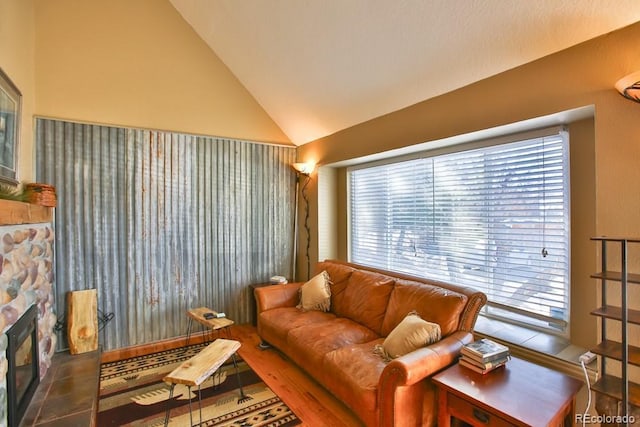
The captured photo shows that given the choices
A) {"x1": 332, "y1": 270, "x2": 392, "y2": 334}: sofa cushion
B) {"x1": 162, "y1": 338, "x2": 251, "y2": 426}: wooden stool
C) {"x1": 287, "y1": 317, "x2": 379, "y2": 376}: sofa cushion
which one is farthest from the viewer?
{"x1": 332, "y1": 270, "x2": 392, "y2": 334}: sofa cushion

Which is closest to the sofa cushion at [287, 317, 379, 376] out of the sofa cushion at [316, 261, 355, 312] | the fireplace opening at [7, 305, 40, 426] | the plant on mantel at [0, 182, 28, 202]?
the sofa cushion at [316, 261, 355, 312]

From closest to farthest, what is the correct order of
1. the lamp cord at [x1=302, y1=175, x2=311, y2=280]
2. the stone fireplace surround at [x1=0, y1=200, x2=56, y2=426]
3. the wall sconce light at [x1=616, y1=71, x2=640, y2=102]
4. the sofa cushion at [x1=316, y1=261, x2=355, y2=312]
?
the wall sconce light at [x1=616, y1=71, x2=640, y2=102], the stone fireplace surround at [x1=0, y1=200, x2=56, y2=426], the sofa cushion at [x1=316, y1=261, x2=355, y2=312], the lamp cord at [x1=302, y1=175, x2=311, y2=280]

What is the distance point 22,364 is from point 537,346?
11.5 ft

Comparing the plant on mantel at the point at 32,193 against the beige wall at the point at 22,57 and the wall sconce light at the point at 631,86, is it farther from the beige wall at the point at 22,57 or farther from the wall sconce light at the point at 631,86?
the wall sconce light at the point at 631,86

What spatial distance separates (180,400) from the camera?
8.11 feet

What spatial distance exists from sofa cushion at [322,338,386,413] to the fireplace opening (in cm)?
190

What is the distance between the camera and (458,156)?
2.82m

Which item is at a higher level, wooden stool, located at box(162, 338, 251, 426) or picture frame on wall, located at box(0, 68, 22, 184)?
picture frame on wall, located at box(0, 68, 22, 184)

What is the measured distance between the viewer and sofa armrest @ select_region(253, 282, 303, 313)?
3.43 meters

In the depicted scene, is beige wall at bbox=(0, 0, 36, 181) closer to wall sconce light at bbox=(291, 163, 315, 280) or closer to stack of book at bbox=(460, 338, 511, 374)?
wall sconce light at bbox=(291, 163, 315, 280)

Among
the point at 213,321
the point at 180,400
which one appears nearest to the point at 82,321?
the point at 213,321

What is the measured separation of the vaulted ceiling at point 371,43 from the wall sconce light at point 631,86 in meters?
0.43

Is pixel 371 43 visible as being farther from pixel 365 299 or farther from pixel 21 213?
pixel 21 213

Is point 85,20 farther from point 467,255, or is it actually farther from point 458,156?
point 467,255
